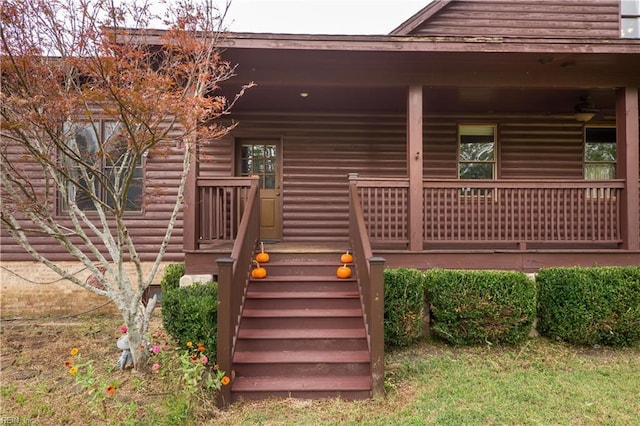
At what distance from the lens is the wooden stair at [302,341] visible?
3477 millimetres

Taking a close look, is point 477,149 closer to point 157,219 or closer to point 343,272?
point 343,272

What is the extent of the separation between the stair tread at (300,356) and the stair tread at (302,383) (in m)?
0.16

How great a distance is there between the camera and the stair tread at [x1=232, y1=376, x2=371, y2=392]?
3451 millimetres

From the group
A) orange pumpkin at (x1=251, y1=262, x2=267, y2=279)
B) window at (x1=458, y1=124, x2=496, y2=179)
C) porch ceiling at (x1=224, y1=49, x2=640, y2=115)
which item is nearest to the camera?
orange pumpkin at (x1=251, y1=262, x2=267, y2=279)

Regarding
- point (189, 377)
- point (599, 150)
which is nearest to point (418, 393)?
point (189, 377)

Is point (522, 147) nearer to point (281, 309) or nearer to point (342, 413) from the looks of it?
point (281, 309)

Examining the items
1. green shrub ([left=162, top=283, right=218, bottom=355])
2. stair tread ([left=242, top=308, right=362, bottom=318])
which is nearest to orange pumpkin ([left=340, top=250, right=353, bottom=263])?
stair tread ([left=242, top=308, right=362, bottom=318])

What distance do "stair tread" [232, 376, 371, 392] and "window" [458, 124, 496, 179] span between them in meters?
5.18

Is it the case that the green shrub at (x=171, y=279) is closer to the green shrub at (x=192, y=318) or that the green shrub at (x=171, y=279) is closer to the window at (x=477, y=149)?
the green shrub at (x=192, y=318)

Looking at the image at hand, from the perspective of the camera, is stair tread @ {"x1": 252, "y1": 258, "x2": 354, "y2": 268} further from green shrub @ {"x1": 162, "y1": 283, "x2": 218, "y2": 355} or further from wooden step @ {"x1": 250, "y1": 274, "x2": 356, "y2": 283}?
green shrub @ {"x1": 162, "y1": 283, "x2": 218, "y2": 355}

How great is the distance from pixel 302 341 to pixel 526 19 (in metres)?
7.91

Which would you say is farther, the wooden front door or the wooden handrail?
the wooden front door

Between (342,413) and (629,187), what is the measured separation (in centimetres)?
503

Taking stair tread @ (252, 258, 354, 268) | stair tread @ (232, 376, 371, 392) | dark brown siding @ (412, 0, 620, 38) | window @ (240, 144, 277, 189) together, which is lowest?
stair tread @ (232, 376, 371, 392)
